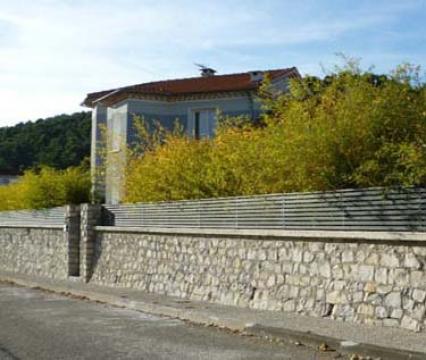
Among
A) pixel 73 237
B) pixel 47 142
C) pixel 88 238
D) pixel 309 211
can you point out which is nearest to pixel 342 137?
pixel 309 211

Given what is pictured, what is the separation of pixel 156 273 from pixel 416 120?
7.96 meters

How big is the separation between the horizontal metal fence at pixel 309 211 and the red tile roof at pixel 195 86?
663 inches

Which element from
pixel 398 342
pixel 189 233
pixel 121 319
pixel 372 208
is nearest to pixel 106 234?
pixel 189 233

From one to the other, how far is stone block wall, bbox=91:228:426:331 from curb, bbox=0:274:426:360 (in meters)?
1.22

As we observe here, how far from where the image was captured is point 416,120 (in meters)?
12.6

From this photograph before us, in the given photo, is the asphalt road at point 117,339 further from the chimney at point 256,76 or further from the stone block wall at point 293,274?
the chimney at point 256,76

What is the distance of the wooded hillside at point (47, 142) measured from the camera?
6331 cm

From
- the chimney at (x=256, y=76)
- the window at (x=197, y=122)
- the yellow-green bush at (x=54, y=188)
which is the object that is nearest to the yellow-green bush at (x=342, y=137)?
the yellow-green bush at (x=54, y=188)

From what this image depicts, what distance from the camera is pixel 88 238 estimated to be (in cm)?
2247

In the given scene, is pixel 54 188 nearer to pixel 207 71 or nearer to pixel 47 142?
A: pixel 207 71

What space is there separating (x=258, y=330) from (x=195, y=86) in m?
27.1

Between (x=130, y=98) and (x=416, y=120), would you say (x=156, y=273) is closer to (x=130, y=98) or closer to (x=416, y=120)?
(x=416, y=120)

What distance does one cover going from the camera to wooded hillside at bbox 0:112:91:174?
208 feet

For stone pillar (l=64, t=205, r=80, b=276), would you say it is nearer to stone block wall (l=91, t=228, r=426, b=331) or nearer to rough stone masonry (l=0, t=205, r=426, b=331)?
rough stone masonry (l=0, t=205, r=426, b=331)
